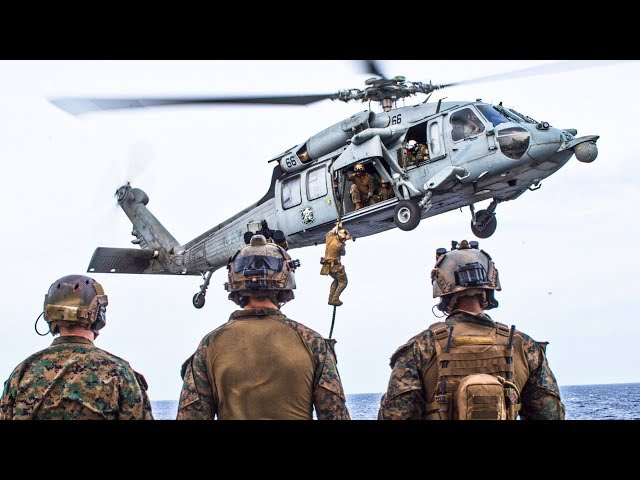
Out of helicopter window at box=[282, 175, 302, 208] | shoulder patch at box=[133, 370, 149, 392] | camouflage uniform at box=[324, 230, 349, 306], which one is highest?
helicopter window at box=[282, 175, 302, 208]

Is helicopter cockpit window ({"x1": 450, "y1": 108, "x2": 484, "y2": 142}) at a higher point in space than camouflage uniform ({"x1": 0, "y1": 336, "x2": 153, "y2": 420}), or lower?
higher

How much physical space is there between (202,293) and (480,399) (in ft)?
54.6

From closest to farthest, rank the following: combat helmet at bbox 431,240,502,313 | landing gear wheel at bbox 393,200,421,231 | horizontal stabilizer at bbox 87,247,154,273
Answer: combat helmet at bbox 431,240,502,313 < landing gear wheel at bbox 393,200,421,231 < horizontal stabilizer at bbox 87,247,154,273

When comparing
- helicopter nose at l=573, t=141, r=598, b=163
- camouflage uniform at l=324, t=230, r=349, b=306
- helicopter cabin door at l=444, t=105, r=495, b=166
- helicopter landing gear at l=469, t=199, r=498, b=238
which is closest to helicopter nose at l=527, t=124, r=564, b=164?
helicopter nose at l=573, t=141, r=598, b=163

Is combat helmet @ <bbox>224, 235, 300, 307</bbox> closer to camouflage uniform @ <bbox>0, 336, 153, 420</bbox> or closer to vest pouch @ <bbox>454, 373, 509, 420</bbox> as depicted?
camouflage uniform @ <bbox>0, 336, 153, 420</bbox>

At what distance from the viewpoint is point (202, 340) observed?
5.38 m

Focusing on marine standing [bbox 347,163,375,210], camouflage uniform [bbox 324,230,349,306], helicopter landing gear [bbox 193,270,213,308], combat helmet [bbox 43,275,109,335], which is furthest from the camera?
helicopter landing gear [bbox 193,270,213,308]

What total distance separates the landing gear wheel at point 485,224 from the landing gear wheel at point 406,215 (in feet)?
5.55

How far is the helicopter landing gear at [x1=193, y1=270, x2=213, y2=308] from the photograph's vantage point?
21141 mm

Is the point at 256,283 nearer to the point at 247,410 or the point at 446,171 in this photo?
the point at 247,410

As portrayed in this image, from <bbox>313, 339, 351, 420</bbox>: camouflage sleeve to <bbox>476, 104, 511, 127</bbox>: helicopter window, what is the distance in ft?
36.4
